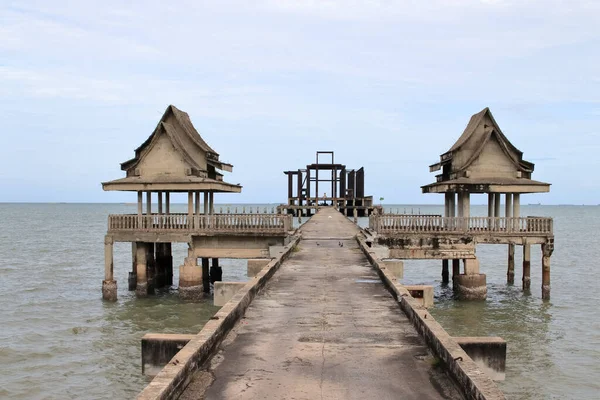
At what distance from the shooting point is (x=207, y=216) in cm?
2441

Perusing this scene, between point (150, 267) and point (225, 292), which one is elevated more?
point (225, 292)

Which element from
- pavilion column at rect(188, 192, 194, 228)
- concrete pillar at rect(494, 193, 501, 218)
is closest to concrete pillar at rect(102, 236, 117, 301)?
pavilion column at rect(188, 192, 194, 228)

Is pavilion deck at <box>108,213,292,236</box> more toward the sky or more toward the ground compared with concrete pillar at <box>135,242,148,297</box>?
more toward the sky

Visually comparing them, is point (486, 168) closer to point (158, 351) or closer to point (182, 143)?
point (182, 143)

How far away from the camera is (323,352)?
29.5 feet

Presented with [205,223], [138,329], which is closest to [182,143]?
[205,223]

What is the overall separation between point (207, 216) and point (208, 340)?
16026mm

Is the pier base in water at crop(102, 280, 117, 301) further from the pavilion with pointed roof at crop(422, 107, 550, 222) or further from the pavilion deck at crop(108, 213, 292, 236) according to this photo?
the pavilion with pointed roof at crop(422, 107, 550, 222)

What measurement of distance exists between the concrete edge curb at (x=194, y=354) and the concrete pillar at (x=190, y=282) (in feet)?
38.8

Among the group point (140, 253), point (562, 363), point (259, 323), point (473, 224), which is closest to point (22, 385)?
point (259, 323)

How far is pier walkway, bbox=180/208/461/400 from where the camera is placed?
292 inches

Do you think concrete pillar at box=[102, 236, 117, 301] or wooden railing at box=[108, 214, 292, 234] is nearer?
wooden railing at box=[108, 214, 292, 234]

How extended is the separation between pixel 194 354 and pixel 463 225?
721 inches

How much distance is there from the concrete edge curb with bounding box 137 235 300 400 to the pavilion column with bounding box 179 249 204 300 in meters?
11.8
